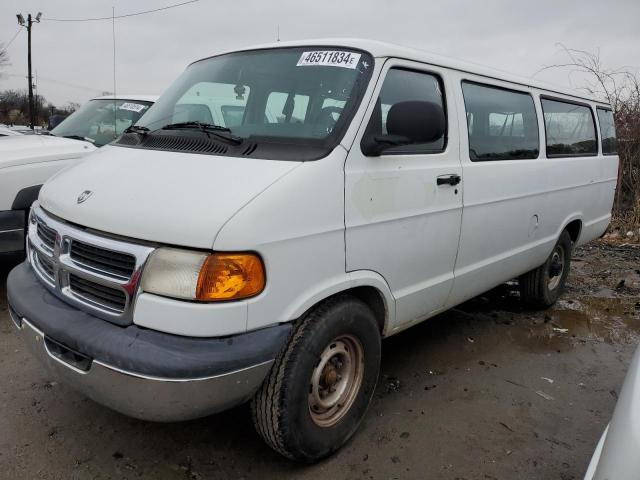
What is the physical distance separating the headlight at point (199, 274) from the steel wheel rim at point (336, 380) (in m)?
0.63

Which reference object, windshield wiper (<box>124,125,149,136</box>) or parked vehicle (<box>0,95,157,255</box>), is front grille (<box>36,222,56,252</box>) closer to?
windshield wiper (<box>124,125,149,136</box>)

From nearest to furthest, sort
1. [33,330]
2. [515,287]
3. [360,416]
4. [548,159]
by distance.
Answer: [33,330] → [360,416] → [548,159] → [515,287]

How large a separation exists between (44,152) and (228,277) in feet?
10.2

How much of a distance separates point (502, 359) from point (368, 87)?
2.39m

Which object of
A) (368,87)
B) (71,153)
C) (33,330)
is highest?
(368,87)

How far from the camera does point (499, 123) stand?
3.65 meters

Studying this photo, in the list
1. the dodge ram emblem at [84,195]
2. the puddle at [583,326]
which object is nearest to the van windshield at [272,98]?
the dodge ram emblem at [84,195]

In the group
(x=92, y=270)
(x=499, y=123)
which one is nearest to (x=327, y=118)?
(x=92, y=270)

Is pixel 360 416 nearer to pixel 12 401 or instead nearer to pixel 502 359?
pixel 502 359

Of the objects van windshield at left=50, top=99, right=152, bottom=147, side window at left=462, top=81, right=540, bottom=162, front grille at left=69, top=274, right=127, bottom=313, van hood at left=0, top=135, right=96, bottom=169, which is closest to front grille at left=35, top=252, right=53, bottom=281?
front grille at left=69, top=274, right=127, bottom=313

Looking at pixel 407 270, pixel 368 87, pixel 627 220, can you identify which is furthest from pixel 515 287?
pixel 627 220

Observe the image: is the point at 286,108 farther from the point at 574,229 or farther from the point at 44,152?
the point at 574,229

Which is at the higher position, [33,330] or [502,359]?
[33,330]

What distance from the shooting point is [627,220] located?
874 cm
